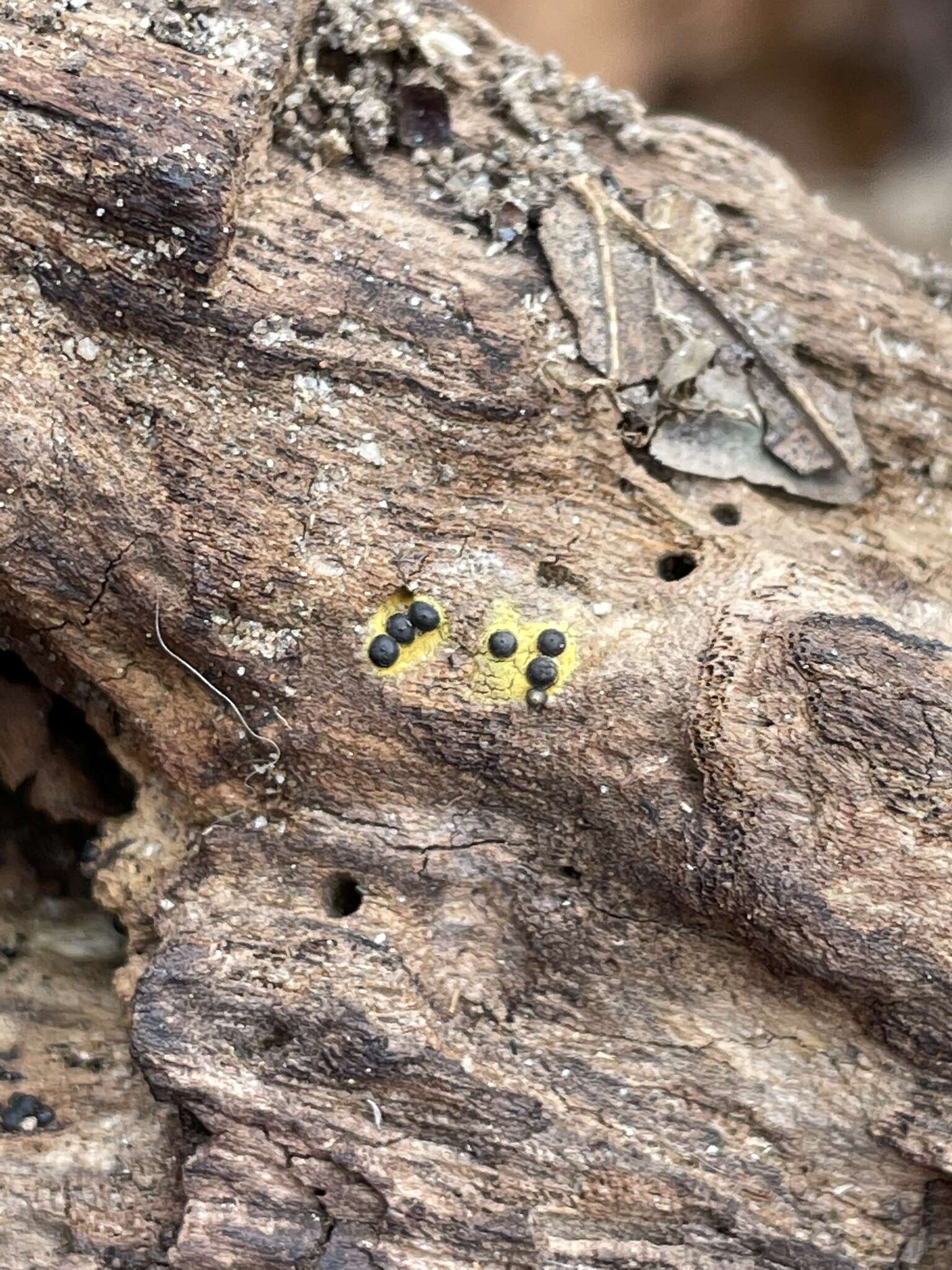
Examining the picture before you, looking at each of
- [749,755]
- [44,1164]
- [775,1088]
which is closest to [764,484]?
[749,755]

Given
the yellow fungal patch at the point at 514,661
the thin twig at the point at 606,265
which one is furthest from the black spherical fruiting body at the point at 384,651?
the thin twig at the point at 606,265

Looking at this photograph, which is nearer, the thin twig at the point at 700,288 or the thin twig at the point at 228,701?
the thin twig at the point at 228,701

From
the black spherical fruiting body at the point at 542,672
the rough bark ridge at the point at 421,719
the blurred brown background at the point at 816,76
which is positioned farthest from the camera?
the blurred brown background at the point at 816,76

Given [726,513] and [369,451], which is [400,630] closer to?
[369,451]

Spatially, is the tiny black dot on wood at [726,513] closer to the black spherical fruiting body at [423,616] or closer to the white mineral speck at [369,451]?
the black spherical fruiting body at [423,616]

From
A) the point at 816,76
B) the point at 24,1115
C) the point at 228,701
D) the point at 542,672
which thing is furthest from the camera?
the point at 816,76

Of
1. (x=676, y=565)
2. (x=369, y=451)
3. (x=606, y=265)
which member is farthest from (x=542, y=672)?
(x=606, y=265)

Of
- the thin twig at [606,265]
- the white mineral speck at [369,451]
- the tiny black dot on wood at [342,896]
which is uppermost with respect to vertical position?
the thin twig at [606,265]
